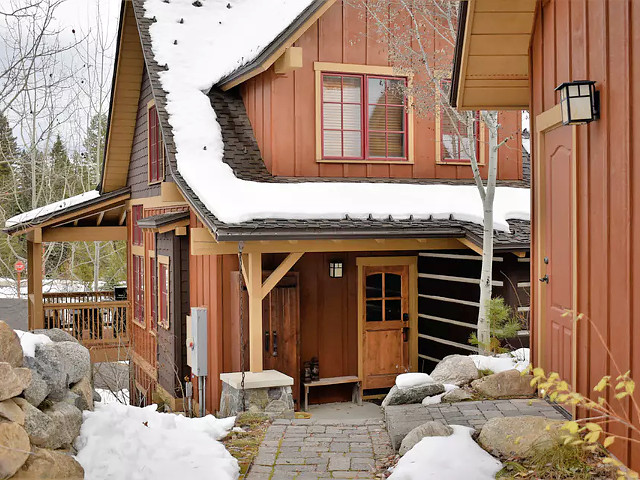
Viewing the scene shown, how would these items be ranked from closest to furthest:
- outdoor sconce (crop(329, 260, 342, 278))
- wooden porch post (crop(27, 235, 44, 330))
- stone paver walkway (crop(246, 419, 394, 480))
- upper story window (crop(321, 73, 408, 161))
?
stone paver walkway (crop(246, 419, 394, 480)) < outdoor sconce (crop(329, 260, 342, 278)) < upper story window (crop(321, 73, 408, 161)) < wooden porch post (crop(27, 235, 44, 330))

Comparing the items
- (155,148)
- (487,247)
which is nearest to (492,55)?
(487,247)

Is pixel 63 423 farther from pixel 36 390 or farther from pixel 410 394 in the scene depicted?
pixel 410 394

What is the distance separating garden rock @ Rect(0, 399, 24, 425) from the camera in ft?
15.8

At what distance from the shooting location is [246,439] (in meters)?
6.89

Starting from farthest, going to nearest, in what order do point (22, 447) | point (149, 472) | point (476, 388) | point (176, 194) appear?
1. point (176, 194)
2. point (476, 388)
3. point (149, 472)
4. point (22, 447)

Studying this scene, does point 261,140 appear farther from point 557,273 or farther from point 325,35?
point 557,273

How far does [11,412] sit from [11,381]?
21cm

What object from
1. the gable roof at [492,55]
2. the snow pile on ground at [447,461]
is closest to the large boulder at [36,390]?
the snow pile on ground at [447,461]

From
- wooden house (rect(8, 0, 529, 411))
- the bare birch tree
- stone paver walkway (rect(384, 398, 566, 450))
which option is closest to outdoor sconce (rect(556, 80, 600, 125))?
stone paver walkway (rect(384, 398, 566, 450))

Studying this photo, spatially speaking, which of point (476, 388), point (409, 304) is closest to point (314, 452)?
point (476, 388)

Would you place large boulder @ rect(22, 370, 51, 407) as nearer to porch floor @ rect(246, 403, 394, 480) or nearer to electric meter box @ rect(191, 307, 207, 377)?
porch floor @ rect(246, 403, 394, 480)

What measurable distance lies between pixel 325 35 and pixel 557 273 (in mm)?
6072

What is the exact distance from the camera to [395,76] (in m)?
11.5

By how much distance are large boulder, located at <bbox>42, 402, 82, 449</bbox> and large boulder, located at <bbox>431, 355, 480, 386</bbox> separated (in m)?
3.80
